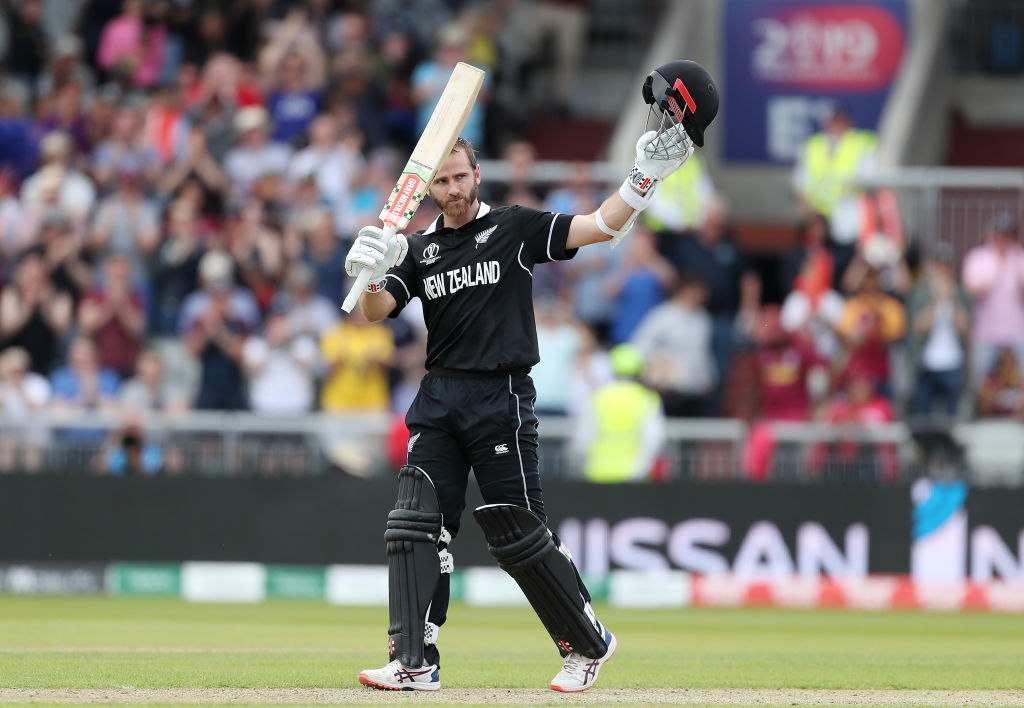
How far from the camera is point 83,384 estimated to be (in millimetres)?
13906

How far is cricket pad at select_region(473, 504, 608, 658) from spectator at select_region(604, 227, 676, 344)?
24.7 feet

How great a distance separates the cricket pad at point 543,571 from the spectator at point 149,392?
24.7ft

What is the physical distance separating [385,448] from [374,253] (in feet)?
23.3

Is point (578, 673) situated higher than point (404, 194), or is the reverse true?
point (404, 194)

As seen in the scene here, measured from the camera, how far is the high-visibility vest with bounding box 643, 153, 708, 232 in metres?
14.9

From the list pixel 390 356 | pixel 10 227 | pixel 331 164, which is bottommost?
pixel 390 356

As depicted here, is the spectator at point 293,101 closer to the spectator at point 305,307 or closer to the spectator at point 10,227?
the spectator at point 305,307

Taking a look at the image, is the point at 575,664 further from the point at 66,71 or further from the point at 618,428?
the point at 66,71

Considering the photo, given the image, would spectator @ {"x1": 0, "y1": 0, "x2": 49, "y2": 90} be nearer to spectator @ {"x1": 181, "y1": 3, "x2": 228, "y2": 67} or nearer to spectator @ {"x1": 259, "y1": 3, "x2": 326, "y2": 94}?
spectator @ {"x1": 181, "y1": 3, "x2": 228, "y2": 67}

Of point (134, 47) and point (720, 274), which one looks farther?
point (134, 47)

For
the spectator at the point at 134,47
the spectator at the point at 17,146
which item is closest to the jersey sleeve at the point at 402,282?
the spectator at the point at 17,146

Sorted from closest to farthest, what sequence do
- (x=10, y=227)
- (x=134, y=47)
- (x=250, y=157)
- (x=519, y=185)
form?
1. (x=519, y=185)
2. (x=10, y=227)
3. (x=250, y=157)
4. (x=134, y=47)

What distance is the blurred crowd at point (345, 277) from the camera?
13.9 metres

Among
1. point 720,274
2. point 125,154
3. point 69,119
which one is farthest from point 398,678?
point 69,119
